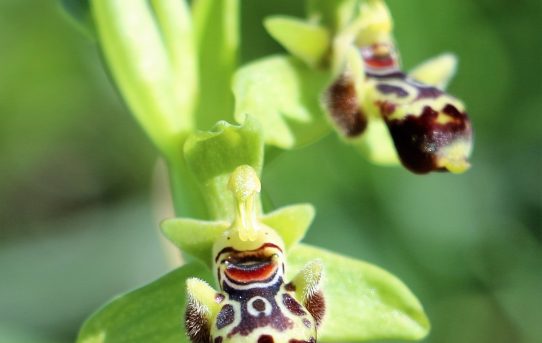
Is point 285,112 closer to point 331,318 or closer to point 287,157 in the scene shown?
point 331,318

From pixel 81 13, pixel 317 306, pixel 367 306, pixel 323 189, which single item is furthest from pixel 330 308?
pixel 323 189

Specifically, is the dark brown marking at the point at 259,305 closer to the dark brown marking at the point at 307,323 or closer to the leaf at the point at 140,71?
the dark brown marking at the point at 307,323

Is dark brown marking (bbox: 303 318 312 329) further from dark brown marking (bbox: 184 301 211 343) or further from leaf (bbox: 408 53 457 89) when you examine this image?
leaf (bbox: 408 53 457 89)

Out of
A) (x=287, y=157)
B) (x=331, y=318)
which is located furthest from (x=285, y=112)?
(x=287, y=157)

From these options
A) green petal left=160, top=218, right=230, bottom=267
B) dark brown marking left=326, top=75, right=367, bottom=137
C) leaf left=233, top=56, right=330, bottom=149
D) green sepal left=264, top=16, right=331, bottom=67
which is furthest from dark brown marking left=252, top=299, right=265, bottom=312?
green sepal left=264, top=16, right=331, bottom=67

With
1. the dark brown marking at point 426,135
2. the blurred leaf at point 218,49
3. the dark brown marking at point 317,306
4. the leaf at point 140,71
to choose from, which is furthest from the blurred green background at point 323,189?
the dark brown marking at point 317,306
